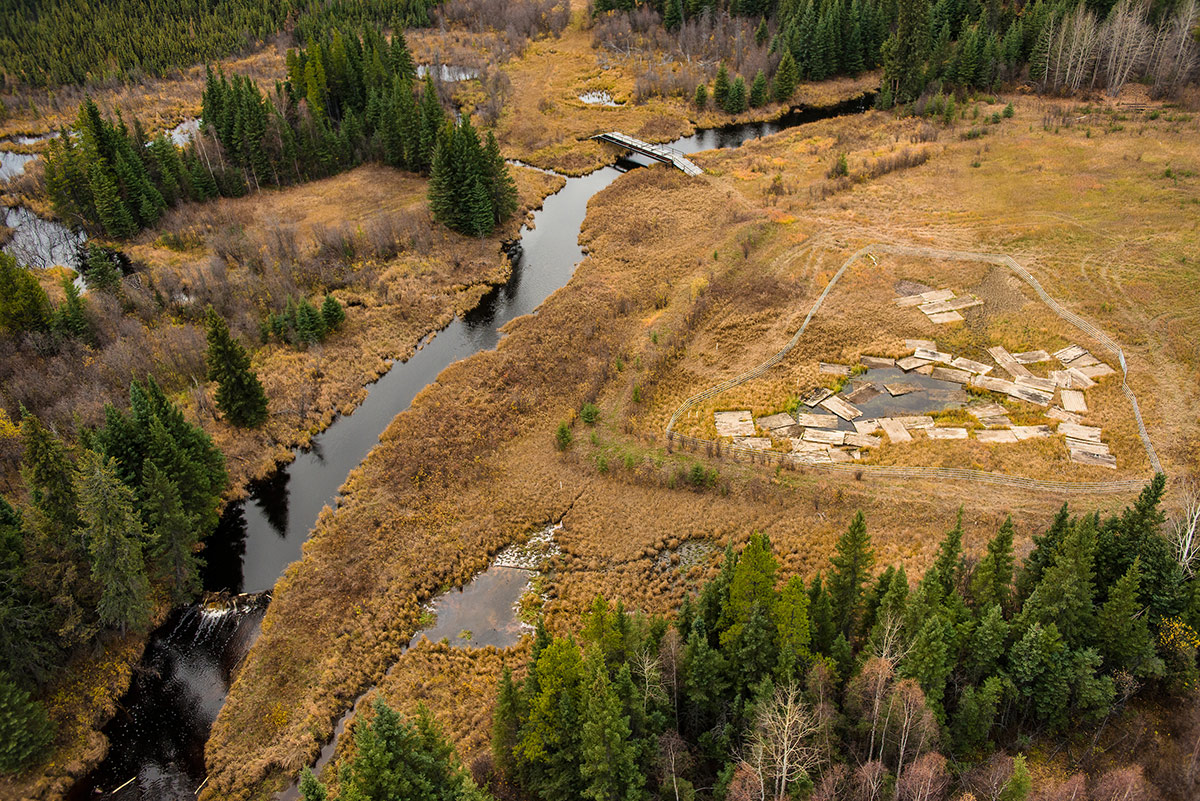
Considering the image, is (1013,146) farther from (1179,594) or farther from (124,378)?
(124,378)

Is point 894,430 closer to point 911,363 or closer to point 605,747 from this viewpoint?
point 911,363

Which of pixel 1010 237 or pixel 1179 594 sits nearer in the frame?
pixel 1179 594

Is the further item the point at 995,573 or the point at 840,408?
the point at 840,408

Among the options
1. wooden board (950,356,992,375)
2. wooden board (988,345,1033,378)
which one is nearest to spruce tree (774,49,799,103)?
wooden board (988,345,1033,378)

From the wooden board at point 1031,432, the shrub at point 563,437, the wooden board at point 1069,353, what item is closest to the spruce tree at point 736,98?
the wooden board at point 1069,353

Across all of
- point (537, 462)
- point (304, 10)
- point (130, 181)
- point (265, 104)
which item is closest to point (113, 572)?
point (537, 462)

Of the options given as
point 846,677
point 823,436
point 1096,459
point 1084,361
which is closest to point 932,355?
point 1084,361
